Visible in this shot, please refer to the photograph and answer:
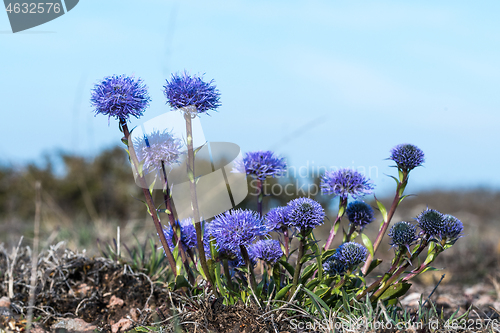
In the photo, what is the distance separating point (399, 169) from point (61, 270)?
3214mm

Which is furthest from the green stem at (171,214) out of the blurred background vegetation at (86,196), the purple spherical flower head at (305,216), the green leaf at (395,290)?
the blurred background vegetation at (86,196)

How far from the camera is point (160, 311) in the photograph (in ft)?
10.1

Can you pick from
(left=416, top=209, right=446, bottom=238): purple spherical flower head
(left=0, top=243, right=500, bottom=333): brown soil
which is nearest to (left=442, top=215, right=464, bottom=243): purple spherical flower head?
(left=416, top=209, right=446, bottom=238): purple spherical flower head

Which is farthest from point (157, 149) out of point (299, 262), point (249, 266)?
point (299, 262)

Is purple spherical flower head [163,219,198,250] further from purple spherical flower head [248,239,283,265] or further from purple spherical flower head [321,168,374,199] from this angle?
purple spherical flower head [321,168,374,199]

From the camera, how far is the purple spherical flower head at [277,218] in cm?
262

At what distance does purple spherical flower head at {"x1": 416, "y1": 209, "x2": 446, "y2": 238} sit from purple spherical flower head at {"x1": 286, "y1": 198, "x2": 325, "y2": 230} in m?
0.72

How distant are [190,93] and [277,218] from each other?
3.09 ft

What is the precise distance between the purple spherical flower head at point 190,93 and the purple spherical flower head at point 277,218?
761 mm

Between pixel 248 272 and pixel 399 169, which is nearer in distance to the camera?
pixel 248 272

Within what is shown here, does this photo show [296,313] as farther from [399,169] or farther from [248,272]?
[399,169]

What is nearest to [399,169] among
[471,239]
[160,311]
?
[160,311]

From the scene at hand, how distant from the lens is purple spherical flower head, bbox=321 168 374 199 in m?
2.91

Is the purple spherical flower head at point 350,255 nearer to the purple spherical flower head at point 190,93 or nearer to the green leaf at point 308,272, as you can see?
the green leaf at point 308,272
